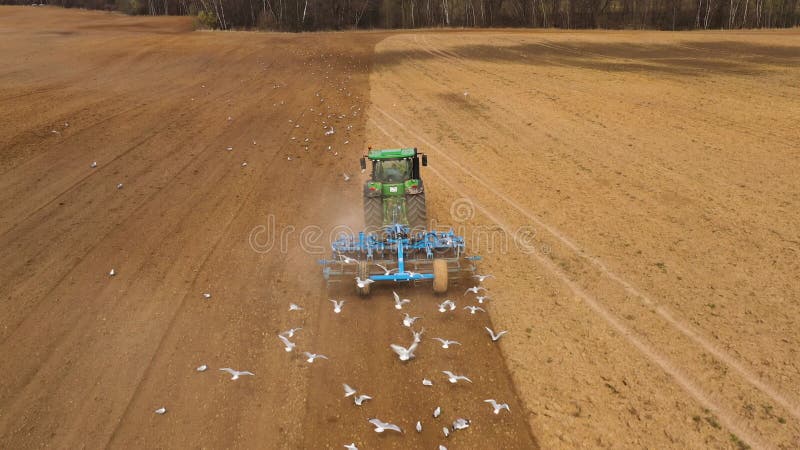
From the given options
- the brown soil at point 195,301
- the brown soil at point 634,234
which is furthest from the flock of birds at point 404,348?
the brown soil at point 634,234

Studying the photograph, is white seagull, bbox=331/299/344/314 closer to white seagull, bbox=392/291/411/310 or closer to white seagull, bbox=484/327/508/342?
white seagull, bbox=392/291/411/310

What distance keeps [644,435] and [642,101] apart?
18190mm

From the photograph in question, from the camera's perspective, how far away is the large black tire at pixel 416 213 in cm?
943

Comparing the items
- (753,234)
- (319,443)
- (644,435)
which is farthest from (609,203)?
(319,443)

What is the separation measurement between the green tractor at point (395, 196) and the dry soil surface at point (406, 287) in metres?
1.50

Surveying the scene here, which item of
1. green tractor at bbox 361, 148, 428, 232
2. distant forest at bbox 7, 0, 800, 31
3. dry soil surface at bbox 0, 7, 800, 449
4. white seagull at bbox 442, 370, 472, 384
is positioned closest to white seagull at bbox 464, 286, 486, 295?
dry soil surface at bbox 0, 7, 800, 449

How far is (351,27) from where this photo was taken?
45344 millimetres

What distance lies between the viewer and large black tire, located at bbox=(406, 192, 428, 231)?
9430 millimetres

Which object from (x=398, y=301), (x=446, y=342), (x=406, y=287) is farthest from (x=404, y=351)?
(x=406, y=287)

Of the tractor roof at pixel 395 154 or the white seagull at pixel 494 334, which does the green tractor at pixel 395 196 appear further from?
the white seagull at pixel 494 334

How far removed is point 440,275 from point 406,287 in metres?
0.83

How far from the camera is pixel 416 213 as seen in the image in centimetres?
944

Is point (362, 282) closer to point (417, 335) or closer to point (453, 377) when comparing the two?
point (417, 335)

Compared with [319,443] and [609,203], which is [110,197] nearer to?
[319,443]
